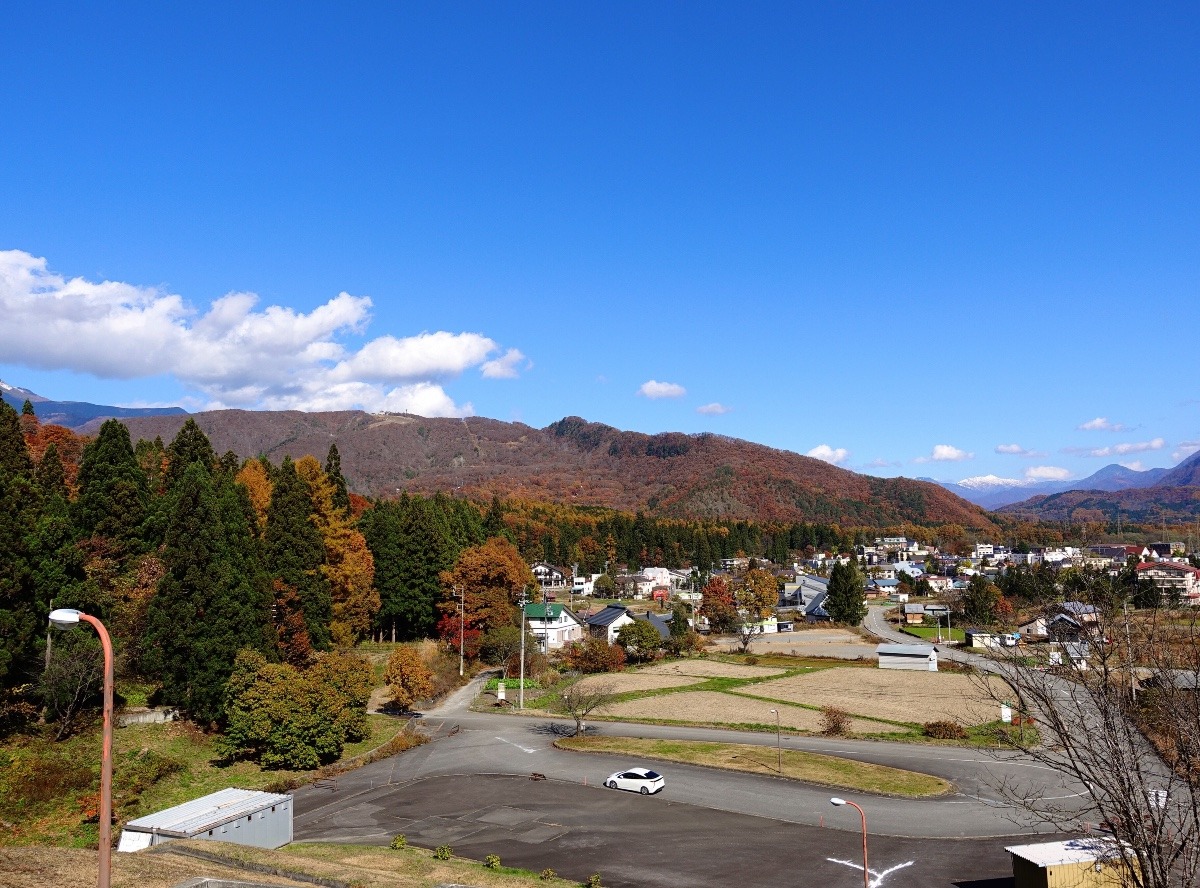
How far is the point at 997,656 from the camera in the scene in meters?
14.5

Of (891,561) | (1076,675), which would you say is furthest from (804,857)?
(891,561)

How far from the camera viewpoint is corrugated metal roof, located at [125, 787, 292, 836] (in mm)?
23406

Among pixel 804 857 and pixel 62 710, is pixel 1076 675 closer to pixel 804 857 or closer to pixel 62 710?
pixel 804 857

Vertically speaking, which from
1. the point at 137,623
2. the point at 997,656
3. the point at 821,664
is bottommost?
the point at 821,664

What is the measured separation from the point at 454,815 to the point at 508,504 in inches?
5795

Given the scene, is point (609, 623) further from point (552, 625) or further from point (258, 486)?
point (258, 486)

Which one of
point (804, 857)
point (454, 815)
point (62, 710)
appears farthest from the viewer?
point (62, 710)

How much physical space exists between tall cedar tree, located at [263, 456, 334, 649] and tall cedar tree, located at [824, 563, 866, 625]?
65.0m

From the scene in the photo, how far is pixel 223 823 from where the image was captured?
78.5 ft

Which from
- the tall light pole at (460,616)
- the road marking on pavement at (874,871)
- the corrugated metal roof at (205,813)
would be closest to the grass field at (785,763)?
the road marking on pavement at (874,871)

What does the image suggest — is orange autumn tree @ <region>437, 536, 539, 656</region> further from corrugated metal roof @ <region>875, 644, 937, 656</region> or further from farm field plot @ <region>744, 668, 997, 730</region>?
corrugated metal roof @ <region>875, 644, 937, 656</region>

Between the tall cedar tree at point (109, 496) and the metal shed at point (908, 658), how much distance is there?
54.0 metres

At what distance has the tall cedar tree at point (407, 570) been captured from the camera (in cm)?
6191

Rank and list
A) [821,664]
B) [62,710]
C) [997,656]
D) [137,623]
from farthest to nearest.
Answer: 1. [821,664]
2. [137,623]
3. [62,710]
4. [997,656]
